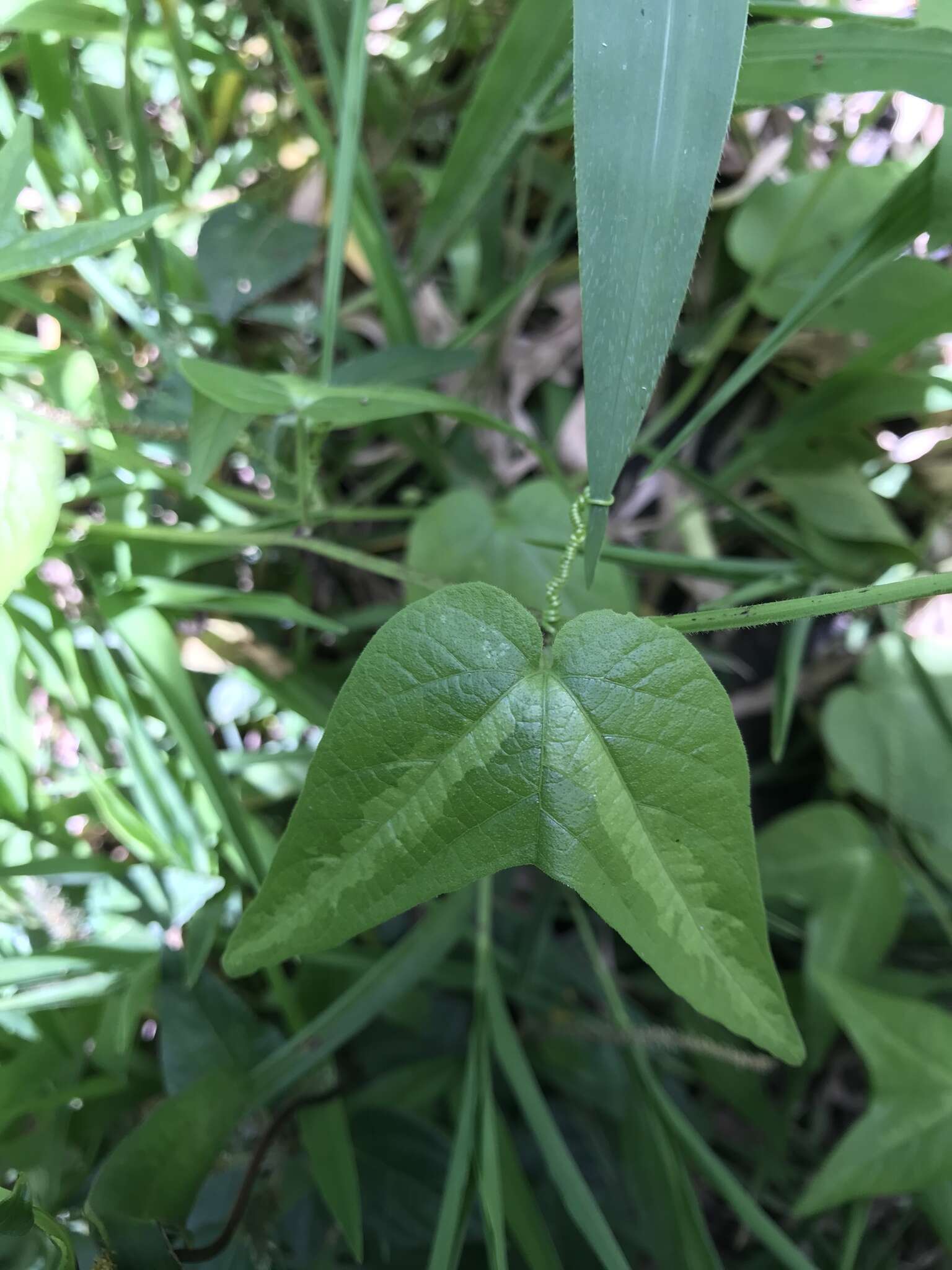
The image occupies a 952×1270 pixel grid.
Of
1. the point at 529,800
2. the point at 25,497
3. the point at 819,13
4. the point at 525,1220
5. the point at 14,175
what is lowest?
the point at 525,1220

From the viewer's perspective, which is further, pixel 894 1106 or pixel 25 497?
pixel 894 1106

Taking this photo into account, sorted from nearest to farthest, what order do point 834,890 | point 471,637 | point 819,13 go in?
point 471,637
point 819,13
point 834,890

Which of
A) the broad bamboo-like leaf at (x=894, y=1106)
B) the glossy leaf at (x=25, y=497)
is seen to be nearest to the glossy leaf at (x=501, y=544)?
the glossy leaf at (x=25, y=497)

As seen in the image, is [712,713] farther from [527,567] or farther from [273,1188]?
[273,1188]

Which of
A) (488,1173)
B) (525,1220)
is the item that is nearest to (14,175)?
(488,1173)

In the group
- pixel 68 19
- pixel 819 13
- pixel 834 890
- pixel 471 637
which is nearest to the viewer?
pixel 471 637

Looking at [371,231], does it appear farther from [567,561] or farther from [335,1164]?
[335,1164]

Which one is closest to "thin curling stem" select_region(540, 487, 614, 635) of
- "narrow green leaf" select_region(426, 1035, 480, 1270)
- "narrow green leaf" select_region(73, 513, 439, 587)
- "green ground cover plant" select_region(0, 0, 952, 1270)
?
"green ground cover plant" select_region(0, 0, 952, 1270)
